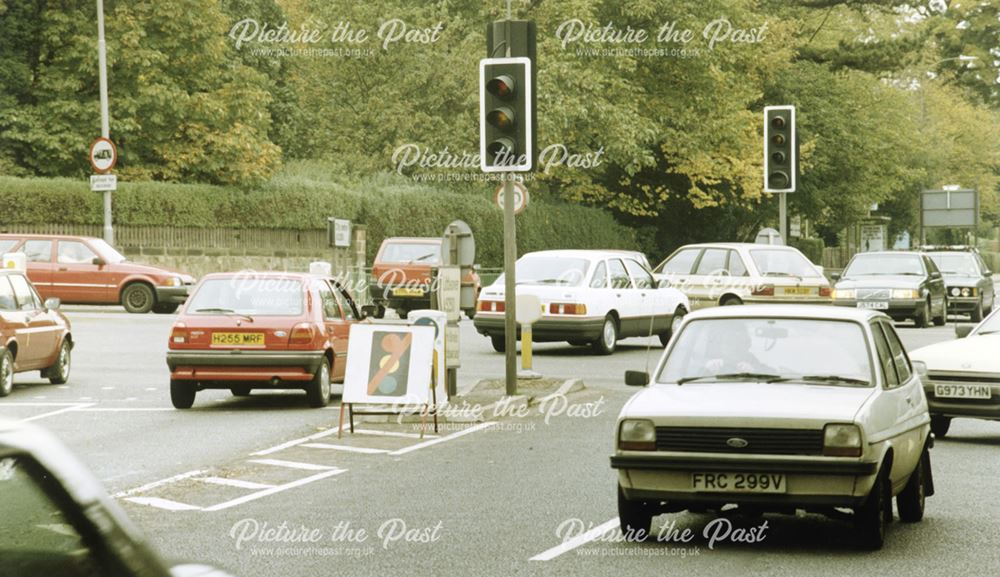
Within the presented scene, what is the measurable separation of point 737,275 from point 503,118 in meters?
14.1

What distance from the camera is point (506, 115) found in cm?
1675

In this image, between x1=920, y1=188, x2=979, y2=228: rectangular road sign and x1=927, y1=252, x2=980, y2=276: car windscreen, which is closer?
x1=927, y1=252, x2=980, y2=276: car windscreen

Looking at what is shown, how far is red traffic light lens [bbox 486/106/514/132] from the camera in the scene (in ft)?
55.0

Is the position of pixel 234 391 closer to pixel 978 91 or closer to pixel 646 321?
pixel 646 321

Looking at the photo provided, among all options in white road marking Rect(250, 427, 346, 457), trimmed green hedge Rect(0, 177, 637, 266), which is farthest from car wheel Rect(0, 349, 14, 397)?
trimmed green hedge Rect(0, 177, 637, 266)

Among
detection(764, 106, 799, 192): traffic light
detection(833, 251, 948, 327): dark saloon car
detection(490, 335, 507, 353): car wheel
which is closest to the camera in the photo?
detection(764, 106, 799, 192): traffic light

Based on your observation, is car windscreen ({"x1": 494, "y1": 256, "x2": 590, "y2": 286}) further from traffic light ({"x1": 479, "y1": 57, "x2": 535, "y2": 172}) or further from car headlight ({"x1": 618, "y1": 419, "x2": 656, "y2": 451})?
car headlight ({"x1": 618, "y1": 419, "x2": 656, "y2": 451})

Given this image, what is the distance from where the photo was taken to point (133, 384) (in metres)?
20.6

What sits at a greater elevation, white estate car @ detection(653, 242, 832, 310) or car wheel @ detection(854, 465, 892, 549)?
white estate car @ detection(653, 242, 832, 310)

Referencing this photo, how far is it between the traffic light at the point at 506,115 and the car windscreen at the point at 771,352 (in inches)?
271

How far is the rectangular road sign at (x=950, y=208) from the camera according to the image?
55.4 meters

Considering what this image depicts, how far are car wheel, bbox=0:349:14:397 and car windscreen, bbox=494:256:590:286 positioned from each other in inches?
340

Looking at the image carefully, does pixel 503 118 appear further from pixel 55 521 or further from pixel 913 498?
pixel 55 521

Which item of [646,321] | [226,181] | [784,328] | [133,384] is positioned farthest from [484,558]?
[226,181]
